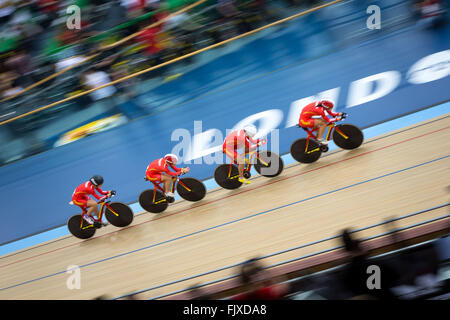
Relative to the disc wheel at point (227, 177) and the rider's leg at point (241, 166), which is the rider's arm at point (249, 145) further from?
the disc wheel at point (227, 177)

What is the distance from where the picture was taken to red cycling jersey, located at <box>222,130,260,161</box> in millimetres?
5219

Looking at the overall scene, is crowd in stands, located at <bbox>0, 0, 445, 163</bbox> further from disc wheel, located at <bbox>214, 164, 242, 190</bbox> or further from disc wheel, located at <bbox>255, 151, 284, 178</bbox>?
disc wheel, located at <bbox>255, 151, 284, 178</bbox>

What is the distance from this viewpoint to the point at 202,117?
7.47 metres

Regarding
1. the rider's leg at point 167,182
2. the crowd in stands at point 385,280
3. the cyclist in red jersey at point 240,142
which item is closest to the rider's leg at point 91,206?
the rider's leg at point 167,182

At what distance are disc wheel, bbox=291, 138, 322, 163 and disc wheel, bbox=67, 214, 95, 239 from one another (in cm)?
286

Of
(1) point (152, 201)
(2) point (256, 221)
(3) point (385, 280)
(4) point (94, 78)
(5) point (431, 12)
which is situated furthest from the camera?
(4) point (94, 78)

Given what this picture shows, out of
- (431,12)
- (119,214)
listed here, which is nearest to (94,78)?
(119,214)

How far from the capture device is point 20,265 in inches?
239

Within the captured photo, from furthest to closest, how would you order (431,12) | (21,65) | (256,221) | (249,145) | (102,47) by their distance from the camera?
(21,65)
(102,47)
(431,12)
(249,145)
(256,221)

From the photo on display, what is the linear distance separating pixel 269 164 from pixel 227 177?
57 centimetres

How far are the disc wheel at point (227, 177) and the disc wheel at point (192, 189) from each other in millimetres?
242

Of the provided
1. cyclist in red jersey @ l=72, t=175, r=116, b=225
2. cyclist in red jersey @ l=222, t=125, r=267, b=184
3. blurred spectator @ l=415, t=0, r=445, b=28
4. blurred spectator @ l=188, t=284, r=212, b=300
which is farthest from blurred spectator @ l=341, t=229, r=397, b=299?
blurred spectator @ l=415, t=0, r=445, b=28

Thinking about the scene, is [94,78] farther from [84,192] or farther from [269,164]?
[269,164]

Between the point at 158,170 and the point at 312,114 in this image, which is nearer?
the point at 312,114
